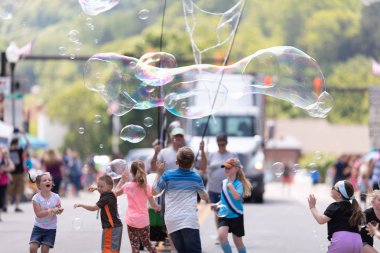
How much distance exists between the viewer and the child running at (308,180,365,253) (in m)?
10.9

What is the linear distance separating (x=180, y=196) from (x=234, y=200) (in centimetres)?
208

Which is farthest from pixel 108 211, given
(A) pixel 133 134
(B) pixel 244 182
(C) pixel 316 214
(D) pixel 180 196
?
(A) pixel 133 134

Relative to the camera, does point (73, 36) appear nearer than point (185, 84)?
No

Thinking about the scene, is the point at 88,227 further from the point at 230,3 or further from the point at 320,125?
the point at 230,3

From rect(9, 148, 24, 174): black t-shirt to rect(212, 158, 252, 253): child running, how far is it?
37.3 ft

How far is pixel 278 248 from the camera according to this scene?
52.6 ft

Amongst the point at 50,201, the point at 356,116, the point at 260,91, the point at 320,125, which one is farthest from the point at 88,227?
the point at 356,116

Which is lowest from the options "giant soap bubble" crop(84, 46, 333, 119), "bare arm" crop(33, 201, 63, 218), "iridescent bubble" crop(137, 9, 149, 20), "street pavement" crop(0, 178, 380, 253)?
"street pavement" crop(0, 178, 380, 253)

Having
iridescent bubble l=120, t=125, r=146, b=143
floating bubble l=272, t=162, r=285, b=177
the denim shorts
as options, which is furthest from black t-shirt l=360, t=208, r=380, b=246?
iridescent bubble l=120, t=125, r=146, b=143

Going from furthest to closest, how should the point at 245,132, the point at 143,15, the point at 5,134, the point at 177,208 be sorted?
the point at 245,132, the point at 5,134, the point at 143,15, the point at 177,208

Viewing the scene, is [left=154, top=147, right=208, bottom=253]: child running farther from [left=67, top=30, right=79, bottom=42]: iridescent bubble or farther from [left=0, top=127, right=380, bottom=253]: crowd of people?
[left=67, top=30, right=79, bottom=42]: iridescent bubble

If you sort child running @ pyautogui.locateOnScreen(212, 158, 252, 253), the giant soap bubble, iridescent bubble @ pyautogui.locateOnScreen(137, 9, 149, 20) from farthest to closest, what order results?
1. iridescent bubble @ pyautogui.locateOnScreen(137, 9, 149, 20)
2. the giant soap bubble
3. child running @ pyautogui.locateOnScreen(212, 158, 252, 253)

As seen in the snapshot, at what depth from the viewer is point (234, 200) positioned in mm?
13242

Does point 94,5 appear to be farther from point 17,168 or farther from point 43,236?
point 17,168
